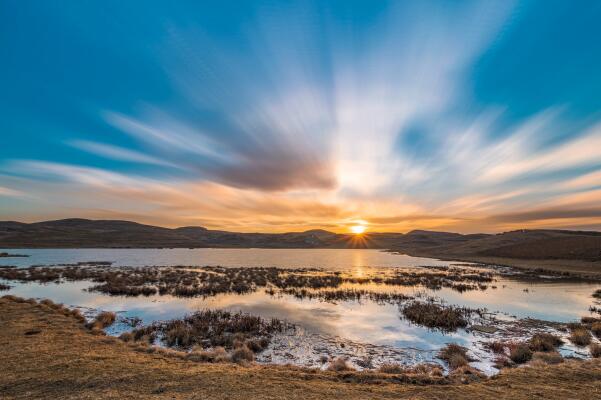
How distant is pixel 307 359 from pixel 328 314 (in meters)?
9.81

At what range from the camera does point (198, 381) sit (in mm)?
9430

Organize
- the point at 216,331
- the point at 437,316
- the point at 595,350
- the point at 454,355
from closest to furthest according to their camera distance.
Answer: the point at 454,355
the point at 595,350
the point at 216,331
the point at 437,316

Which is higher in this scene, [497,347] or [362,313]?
[497,347]

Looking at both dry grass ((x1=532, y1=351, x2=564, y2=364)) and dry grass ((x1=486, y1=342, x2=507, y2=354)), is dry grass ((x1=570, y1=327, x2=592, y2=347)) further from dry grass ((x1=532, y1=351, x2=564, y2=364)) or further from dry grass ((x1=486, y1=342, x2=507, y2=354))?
dry grass ((x1=486, y1=342, x2=507, y2=354))

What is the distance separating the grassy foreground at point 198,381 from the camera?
8586mm

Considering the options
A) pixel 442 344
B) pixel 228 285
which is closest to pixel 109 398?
pixel 442 344

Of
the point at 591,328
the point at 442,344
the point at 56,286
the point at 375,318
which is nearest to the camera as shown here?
the point at 442,344

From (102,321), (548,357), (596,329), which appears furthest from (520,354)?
(102,321)

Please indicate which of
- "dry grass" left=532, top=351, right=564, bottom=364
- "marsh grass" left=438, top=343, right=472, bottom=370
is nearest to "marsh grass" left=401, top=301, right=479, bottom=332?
"marsh grass" left=438, top=343, right=472, bottom=370

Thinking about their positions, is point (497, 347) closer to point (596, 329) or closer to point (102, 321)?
point (596, 329)

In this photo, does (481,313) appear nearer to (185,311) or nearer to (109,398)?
(185,311)

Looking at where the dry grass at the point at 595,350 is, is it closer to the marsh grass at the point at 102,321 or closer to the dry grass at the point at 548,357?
the dry grass at the point at 548,357

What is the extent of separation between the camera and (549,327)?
19.2 metres

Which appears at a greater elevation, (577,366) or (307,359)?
(577,366)
